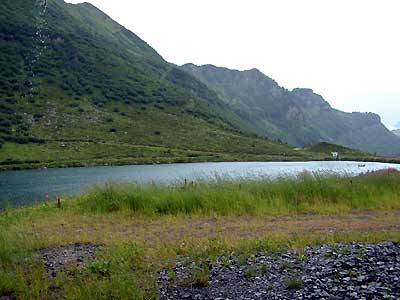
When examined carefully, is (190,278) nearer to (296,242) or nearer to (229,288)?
(229,288)

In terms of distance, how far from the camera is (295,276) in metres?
8.10

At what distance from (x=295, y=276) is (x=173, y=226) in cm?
666

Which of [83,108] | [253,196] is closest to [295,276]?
[253,196]

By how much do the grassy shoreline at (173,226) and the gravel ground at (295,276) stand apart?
0.43 m

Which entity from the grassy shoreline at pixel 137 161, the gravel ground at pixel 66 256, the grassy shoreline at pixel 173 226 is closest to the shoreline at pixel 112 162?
the grassy shoreline at pixel 137 161

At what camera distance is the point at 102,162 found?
8325 cm

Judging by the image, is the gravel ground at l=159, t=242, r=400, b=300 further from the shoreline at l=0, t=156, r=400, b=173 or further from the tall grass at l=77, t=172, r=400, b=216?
the shoreline at l=0, t=156, r=400, b=173

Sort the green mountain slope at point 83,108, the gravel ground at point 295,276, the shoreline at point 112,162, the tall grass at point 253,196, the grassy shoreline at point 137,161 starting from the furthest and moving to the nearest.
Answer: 1. the green mountain slope at point 83,108
2. the grassy shoreline at point 137,161
3. the shoreline at point 112,162
4. the tall grass at point 253,196
5. the gravel ground at point 295,276

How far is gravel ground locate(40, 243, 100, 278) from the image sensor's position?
9.36m

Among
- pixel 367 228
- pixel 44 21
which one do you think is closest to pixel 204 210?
pixel 367 228

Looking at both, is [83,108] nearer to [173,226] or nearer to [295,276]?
[173,226]

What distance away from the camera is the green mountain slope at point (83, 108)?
9450 cm

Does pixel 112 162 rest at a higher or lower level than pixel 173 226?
lower

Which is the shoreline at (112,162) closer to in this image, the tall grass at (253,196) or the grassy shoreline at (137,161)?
the grassy shoreline at (137,161)
